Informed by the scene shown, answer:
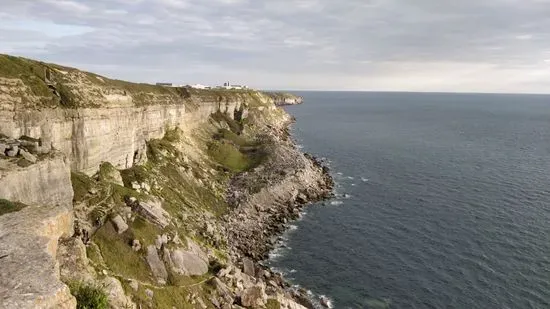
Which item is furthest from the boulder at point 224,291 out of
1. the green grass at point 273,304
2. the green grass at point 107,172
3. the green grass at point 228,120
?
the green grass at point 228,120

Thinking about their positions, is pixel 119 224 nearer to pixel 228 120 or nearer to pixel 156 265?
pixel 156 265

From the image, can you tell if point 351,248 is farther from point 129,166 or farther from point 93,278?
point 93,278

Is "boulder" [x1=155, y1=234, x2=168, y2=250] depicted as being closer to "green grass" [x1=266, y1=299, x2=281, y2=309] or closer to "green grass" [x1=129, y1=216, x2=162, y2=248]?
"green grass" [x1=129, y1=216, x2=162, y2=248]

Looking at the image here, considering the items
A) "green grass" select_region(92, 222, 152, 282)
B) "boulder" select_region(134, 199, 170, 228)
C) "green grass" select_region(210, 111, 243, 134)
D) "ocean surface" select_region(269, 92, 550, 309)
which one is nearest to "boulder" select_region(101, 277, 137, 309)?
"green grass" select_region(92, 222, 152, 282)

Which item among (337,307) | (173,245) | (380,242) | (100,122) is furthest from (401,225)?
(100,122)

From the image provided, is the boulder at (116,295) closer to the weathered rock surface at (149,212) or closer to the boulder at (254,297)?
the boulder at (254,297)

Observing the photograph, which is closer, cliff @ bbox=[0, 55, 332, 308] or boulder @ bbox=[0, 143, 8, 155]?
cliff @ bbox=[0, 55, 332, 308]
